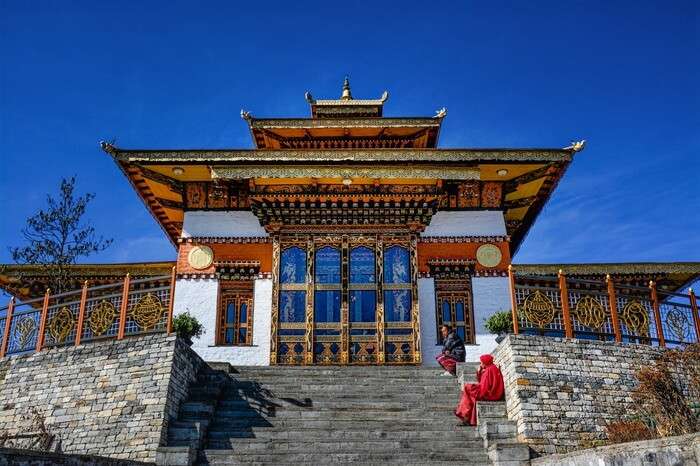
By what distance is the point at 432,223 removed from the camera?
1675 centimetres

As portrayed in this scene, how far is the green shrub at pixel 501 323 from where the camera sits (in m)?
14.6

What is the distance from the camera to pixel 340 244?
16141mm

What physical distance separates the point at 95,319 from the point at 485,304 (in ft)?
28.1

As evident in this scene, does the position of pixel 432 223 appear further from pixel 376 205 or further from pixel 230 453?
pixel 230 453

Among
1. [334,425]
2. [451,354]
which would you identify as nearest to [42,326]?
[334,425]

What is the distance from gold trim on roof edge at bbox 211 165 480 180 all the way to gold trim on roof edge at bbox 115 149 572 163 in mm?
191

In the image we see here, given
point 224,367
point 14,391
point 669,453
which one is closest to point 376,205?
point 224,367

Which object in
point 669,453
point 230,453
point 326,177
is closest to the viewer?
point 669,453

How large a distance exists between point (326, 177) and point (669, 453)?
10719 mm

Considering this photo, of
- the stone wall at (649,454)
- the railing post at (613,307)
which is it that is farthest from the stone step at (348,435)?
the railing post at (613,307)

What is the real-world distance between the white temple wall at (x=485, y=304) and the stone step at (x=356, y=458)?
5919 mm

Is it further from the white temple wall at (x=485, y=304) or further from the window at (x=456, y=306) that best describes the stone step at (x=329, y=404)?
the window at (x=456, y=306)

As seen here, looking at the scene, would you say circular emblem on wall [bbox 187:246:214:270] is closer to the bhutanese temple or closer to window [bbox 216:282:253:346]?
the bhutanese temple

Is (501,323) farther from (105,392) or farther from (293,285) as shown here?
(105,392)
